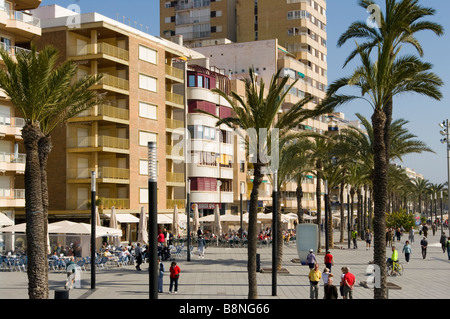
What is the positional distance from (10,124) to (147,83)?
1478cm

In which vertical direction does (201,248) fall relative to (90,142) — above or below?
below

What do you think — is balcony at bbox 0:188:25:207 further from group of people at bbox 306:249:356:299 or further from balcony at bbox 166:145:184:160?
group of people at bbox 306:249:356:299

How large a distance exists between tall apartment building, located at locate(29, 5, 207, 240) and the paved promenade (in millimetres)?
15157

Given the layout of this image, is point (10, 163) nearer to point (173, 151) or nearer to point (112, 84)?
point (112, 84)

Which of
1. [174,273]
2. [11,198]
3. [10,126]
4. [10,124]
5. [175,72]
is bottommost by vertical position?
→ [174,273]

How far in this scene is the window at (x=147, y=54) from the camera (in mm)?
53844

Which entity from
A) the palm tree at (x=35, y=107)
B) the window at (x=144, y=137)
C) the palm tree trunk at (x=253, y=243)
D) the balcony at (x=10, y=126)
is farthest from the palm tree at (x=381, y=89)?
the window at (x=144, y=137)

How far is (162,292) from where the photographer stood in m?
24.2

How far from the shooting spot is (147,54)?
179 ft

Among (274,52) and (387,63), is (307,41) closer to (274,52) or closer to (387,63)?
(274,52)

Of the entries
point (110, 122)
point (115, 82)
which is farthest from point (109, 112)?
point (115, 82)

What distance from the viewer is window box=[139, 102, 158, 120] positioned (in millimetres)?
53656

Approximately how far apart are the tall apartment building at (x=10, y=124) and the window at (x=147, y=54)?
10993mm

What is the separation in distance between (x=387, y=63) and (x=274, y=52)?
201 ft
